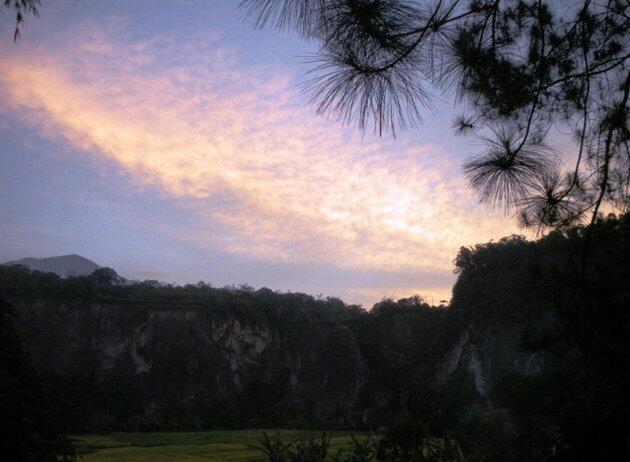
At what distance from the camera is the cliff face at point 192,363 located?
36688 mm

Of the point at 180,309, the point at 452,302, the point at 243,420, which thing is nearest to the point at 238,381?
the point at 243,420

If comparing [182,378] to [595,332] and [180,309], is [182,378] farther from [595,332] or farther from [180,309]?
[595,332]

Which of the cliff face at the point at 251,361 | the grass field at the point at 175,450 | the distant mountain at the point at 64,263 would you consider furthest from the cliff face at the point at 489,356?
the distant mountain at the point at 64,263

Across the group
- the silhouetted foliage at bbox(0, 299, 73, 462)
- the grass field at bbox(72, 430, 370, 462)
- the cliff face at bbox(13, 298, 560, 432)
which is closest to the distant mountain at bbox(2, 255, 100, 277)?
the cliff face at bbox(13, 298, 560, 432)

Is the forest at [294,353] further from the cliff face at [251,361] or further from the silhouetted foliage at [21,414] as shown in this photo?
the silhouetted foliage at [21,414]

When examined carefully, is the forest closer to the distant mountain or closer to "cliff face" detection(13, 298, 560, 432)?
"cliff face" detection(13, 298, 560, 432)

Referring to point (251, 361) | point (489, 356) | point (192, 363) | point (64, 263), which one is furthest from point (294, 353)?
point (64, 263)

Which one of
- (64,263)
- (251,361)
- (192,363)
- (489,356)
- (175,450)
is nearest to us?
(175,450)

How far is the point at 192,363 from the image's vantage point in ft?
132

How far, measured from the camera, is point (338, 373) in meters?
44.6

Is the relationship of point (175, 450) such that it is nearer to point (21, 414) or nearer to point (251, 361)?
point (21, 414)

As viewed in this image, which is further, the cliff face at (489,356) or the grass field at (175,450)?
the cliff face at (489,356)

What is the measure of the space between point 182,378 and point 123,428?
19.6ft

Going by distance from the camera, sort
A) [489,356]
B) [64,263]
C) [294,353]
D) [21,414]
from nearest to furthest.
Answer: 1. [21,414]
2. [489,356]
3. [294,353]
4. [64,263]
